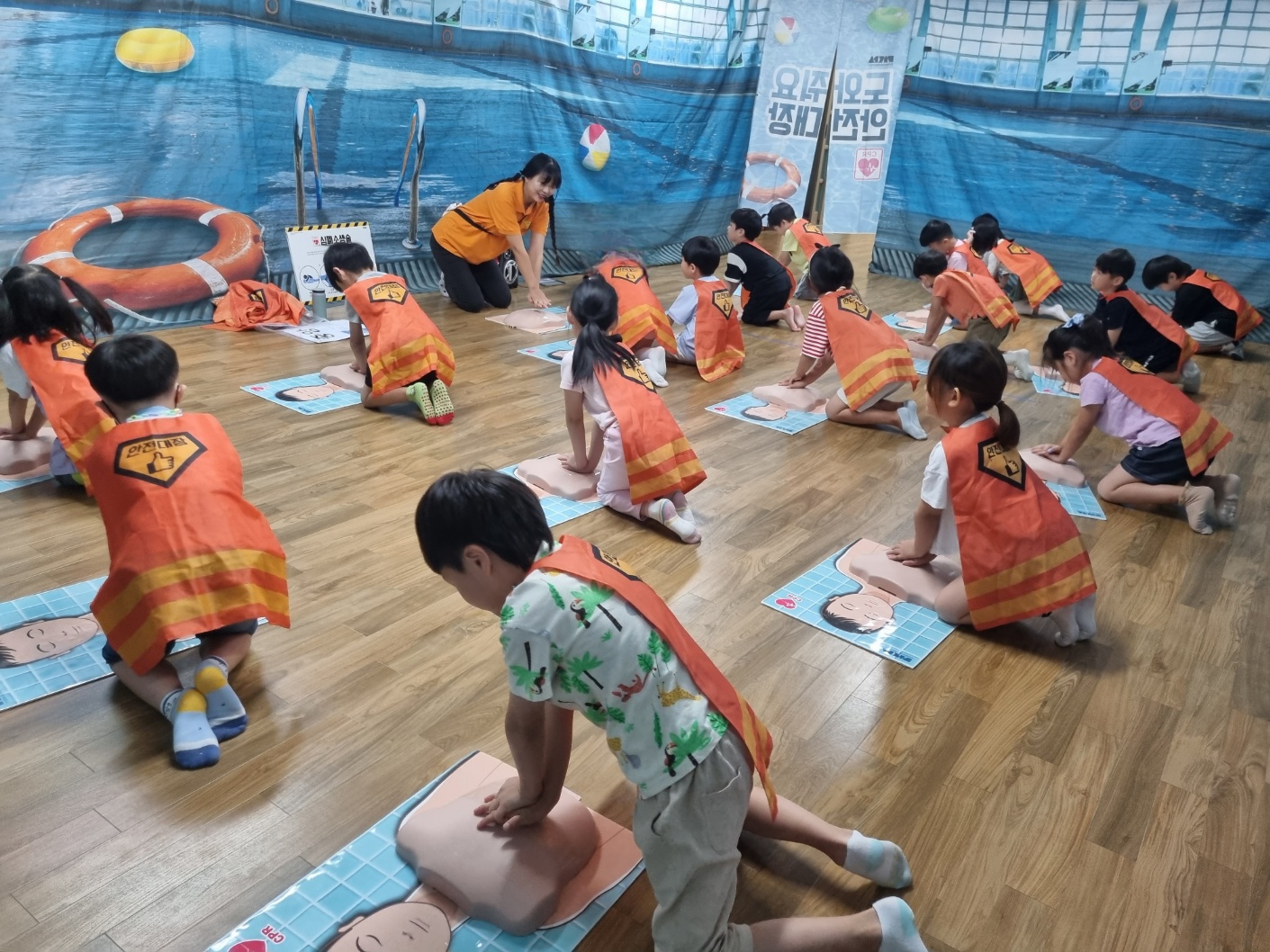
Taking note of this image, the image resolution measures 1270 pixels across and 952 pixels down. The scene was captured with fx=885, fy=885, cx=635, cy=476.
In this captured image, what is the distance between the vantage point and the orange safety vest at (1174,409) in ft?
9.15

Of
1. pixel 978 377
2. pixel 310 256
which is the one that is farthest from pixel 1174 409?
pixel 310 256

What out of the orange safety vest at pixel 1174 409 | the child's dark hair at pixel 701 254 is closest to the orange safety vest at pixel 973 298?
the child's dark hair at pixel 701 254

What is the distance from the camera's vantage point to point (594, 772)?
5.21 feet

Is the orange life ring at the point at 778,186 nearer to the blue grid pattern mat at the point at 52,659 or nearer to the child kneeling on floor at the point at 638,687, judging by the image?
the blue grid pattern mat at the point at 52,659

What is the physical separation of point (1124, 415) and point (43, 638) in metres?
3.04

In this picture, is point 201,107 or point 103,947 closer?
point 103,947

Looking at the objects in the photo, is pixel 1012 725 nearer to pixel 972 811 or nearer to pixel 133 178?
pixel 972 811

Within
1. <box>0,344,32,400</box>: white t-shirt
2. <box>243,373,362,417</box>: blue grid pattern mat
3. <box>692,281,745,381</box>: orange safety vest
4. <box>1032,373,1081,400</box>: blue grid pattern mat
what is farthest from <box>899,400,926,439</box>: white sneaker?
<box>0,344,32,400</box>: white t-shirt

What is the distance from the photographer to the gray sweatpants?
1107mm

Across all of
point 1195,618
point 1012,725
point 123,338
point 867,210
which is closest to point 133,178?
point 123,338

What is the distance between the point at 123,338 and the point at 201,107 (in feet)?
9.69

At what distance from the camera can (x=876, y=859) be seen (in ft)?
4.38

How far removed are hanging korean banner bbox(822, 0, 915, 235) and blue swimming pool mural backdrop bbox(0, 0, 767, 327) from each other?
103 cm

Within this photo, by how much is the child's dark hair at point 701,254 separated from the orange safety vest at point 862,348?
28.7 inches
